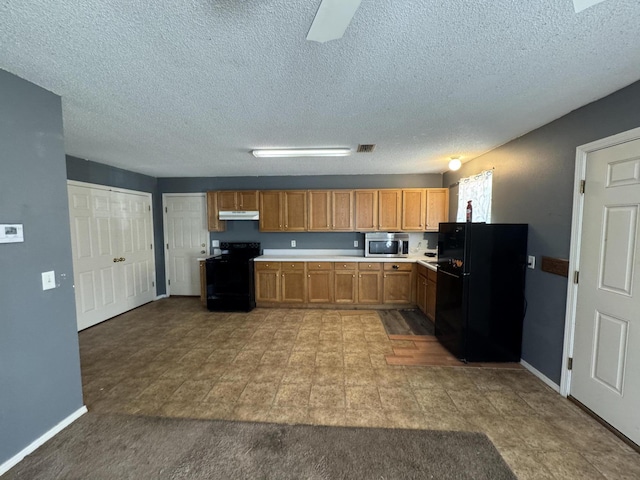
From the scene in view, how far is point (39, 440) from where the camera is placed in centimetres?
175

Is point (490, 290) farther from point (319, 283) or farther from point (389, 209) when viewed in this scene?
point (319, 283)

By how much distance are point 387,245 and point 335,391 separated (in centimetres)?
288

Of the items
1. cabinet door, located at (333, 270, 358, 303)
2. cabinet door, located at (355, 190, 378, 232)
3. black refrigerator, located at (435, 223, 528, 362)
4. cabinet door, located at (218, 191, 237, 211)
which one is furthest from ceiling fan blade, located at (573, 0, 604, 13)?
cabinet door, located at (218, 191, 237, 211)

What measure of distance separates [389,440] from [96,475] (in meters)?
1.80

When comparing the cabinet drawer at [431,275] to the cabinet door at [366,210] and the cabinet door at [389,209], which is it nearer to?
the cabinet door at [389,209]

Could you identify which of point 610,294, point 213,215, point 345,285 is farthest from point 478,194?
point 213,215

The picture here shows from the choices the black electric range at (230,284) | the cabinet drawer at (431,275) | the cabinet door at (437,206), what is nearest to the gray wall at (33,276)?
the black electric range at (230,284)

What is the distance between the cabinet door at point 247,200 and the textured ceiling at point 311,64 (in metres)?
2.12

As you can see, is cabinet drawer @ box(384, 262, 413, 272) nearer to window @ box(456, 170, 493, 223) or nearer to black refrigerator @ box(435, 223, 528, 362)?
window @ box(456, 170, 493, 223)

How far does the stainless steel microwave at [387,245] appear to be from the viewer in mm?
4656

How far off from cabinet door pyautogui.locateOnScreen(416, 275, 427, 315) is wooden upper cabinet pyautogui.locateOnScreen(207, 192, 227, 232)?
366 cm

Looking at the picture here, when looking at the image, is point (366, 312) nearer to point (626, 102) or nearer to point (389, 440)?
point (389, 440)

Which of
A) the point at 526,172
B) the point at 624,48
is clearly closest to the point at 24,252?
the point at 624,48

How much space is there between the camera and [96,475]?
1550mm
